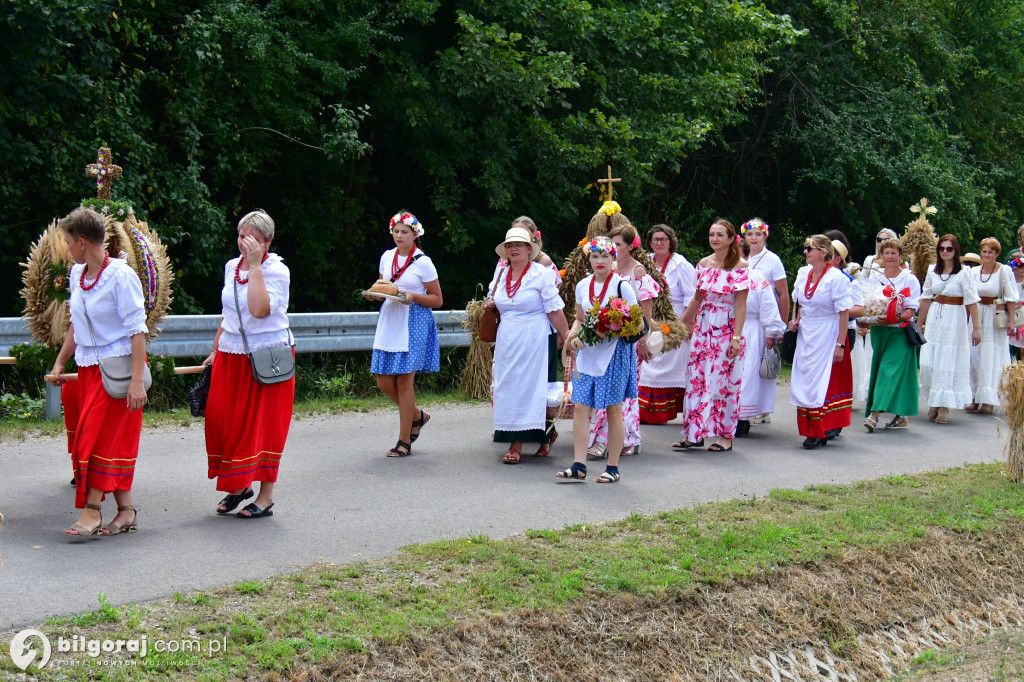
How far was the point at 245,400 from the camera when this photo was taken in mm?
6844

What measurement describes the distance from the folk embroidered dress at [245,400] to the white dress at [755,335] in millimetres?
5144

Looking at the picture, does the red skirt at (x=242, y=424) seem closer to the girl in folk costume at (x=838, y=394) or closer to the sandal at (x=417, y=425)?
the sandal at (x=417, y=425)

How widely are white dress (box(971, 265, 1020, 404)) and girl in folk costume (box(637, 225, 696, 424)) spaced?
4064 millimetres

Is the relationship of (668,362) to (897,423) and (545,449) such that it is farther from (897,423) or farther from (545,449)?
(897,423)

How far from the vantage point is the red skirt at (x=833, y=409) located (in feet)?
34.0

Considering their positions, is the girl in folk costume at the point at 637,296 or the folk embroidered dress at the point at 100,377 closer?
the folk embroidered dress at the point at 100,377

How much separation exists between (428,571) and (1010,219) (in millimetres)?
20414

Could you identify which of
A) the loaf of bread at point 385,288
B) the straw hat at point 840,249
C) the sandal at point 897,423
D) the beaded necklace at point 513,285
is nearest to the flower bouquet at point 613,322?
the beaded necklace at point 513,285

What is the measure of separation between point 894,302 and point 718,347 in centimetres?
275

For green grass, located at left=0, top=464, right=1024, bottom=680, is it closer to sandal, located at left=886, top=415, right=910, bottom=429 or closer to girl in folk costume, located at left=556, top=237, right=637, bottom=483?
girl in folk costume, located at left=556, top=237, right=637, bottom=483

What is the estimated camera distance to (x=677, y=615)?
5629 millimetres

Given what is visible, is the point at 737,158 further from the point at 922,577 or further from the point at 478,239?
the point at 922,577

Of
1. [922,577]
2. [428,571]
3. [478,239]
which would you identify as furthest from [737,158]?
[428,571]

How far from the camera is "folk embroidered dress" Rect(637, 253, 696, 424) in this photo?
432 inches
